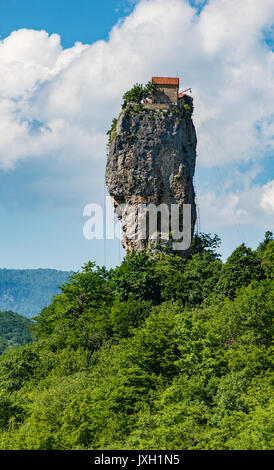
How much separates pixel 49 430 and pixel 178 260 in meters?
32.8

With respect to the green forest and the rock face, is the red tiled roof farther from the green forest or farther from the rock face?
the green forest

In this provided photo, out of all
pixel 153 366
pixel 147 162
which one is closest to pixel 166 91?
pixel 147 162

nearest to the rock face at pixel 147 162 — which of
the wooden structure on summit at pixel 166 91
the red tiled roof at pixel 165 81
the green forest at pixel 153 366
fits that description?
the wooden structure on summit at pixel 166 91

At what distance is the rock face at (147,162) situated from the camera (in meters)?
60.3

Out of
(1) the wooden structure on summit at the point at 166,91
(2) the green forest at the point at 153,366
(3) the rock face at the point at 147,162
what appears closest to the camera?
(2) the green forest at the point at 153,366

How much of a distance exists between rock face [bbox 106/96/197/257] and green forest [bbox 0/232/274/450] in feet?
20.0

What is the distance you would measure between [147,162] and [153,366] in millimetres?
30124

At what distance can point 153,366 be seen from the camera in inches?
1346

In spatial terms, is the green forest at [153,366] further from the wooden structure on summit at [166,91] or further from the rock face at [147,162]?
the wooden structure on summit at [166,91]

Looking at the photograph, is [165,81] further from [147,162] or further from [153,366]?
[153,366]

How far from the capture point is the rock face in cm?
6031

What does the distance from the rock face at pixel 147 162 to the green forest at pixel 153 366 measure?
610 cm
